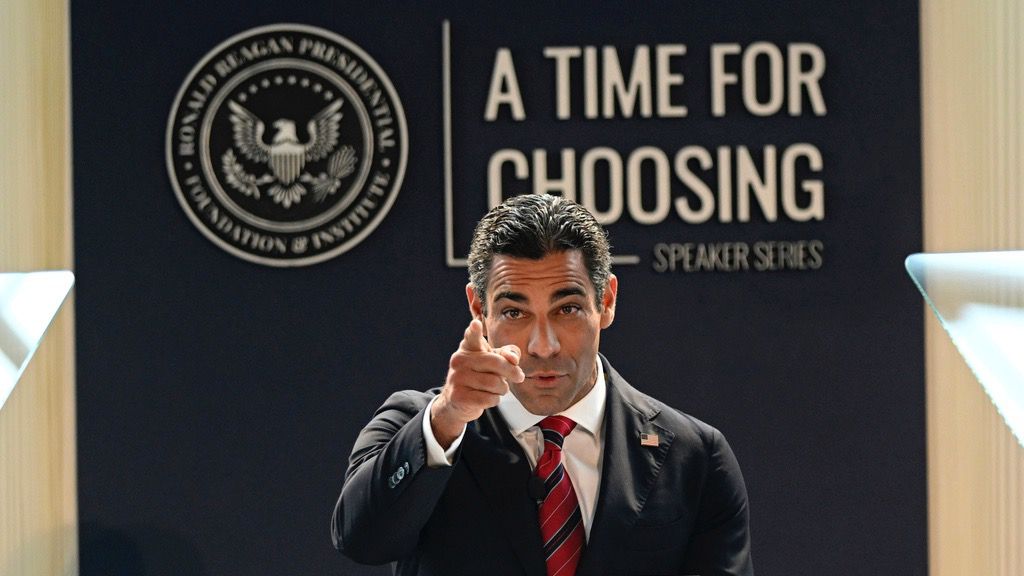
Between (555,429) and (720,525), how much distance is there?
12.3 inches

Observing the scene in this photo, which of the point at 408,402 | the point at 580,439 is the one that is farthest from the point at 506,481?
the point at 408,402

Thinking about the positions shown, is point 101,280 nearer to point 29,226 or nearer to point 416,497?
point 29,226

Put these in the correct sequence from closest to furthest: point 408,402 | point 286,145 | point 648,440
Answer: point 648,440 < point 408,402 < point 286,145

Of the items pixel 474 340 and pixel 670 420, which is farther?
pixel 670 420

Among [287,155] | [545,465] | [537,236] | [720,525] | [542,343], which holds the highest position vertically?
[287,155]

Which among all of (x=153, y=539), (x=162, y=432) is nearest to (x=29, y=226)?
(x=162, y=432)

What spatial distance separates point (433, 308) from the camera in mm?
4434

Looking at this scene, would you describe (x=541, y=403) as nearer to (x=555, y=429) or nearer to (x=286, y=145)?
(x=555, y=429)

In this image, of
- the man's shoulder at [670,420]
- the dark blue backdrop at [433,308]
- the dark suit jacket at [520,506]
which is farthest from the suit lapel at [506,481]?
the dark blue backdrop at [433,308]

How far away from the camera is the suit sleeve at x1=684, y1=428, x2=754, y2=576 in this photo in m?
2.07

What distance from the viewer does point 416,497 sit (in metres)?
1.93

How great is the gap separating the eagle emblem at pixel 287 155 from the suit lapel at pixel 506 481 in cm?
241

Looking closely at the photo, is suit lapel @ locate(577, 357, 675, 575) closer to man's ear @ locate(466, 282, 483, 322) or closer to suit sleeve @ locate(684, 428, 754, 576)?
suit sleeve @ locate(684, 428, 754, 576)

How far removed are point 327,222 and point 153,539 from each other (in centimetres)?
125
